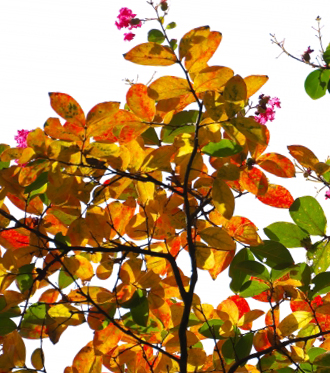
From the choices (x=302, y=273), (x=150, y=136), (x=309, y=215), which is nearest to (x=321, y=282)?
(x=302, y=273)

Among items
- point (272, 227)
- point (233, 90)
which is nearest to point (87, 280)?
point (272, 227)

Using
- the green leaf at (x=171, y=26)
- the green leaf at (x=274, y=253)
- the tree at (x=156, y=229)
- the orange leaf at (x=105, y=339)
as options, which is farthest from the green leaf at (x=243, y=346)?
the green leaf at (x=171, y=26)

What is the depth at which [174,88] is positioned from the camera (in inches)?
35.9

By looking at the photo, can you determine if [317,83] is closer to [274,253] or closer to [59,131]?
[274,253]

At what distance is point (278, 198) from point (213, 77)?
0.34 meters

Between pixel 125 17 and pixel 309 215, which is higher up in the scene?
pixel 125 17

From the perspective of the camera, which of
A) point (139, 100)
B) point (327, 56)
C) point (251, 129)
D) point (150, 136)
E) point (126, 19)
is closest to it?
point (251, 129)

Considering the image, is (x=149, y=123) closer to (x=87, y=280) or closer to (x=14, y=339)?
(x=87, y=280)

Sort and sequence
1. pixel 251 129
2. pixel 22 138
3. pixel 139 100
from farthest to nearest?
pixel 22 138 → pixel 139 100 → pixel 251 129

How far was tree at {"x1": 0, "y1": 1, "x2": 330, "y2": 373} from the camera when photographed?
0.94 meters

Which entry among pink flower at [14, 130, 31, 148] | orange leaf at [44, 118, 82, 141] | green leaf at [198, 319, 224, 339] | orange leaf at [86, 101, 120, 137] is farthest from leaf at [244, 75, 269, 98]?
pink flower at [14, 130, 31, 148]

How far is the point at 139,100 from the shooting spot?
3.13 feet

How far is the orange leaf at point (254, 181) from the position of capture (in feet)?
3.39

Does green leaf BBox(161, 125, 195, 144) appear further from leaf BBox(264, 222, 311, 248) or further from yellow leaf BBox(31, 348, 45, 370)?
yellow leaf BBox(31, 348, 45, 370)
